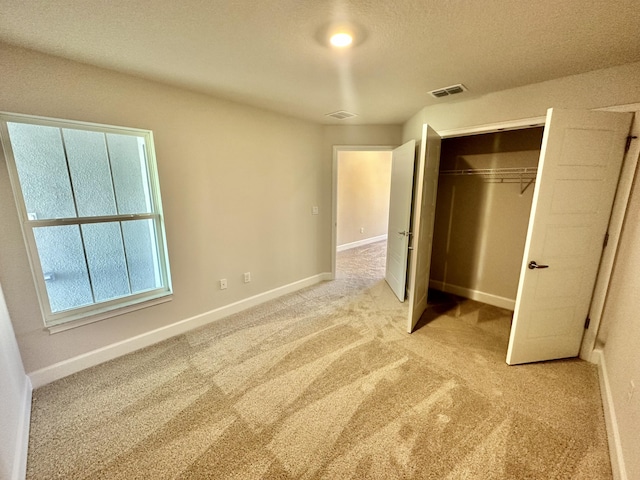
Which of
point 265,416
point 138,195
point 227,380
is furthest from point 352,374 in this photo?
point 138,195

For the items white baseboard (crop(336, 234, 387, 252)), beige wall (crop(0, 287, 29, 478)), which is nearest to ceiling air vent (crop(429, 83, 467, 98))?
beige wall (crop(0, 287, 29, 478))

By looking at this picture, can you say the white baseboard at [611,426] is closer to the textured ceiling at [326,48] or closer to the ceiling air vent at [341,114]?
the textured ceiling at [326,48]

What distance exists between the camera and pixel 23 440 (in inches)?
60.1

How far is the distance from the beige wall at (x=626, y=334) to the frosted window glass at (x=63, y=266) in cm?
372

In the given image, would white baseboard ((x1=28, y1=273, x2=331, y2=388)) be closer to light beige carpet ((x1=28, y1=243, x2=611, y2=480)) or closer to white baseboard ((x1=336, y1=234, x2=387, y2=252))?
light beige carpet ((x1=28, y1=243, x2=611, y2=480))

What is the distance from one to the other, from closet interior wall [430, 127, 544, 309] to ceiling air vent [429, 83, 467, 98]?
1.08 m

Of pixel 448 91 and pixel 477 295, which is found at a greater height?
pixel 448 91

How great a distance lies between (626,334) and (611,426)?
0.60 m

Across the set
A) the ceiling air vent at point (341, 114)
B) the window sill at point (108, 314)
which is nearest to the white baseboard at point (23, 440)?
the window sill at point (108, 314)

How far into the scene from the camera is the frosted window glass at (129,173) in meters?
2.29

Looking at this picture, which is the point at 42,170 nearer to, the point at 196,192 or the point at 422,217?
the point at 196,192

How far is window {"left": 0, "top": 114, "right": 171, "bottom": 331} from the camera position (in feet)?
6.31

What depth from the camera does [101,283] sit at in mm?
2334

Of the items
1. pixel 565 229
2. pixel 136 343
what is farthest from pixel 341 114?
pixel 136 343
